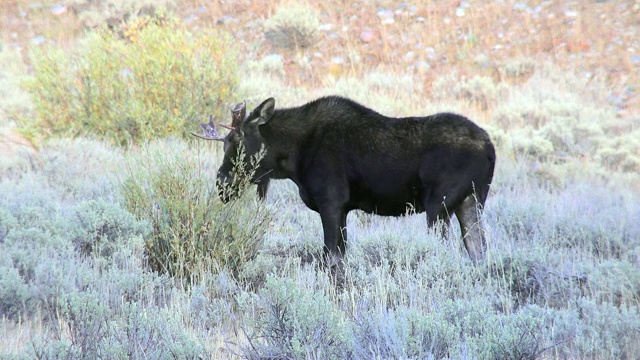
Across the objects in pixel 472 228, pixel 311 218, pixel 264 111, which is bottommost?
pixel 311 218

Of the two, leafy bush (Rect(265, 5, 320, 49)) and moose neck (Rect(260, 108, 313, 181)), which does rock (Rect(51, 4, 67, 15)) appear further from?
moose neck (Rect(260, 108, 313, 181))

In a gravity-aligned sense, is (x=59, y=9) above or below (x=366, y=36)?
above

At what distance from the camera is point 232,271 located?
656 cm

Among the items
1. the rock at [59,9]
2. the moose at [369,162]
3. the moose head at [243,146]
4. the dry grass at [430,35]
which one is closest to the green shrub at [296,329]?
the moose at [369,162]

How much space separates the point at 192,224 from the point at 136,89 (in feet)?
21.0

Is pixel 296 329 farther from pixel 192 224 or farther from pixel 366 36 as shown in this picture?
Answer: pixel 366 36

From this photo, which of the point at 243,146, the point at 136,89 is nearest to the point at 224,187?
the point at 243,146

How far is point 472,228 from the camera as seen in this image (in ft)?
22.8

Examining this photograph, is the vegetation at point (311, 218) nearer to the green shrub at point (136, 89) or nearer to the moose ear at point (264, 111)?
the green shrub at point (136, 89)

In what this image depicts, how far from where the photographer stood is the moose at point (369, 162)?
6.60 meters

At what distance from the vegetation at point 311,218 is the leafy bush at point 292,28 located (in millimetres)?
192

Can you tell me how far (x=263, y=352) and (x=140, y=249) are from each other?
249 centimetres

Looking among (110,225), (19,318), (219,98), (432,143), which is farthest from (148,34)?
(19,318)

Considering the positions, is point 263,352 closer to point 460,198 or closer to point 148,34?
point 460,198
